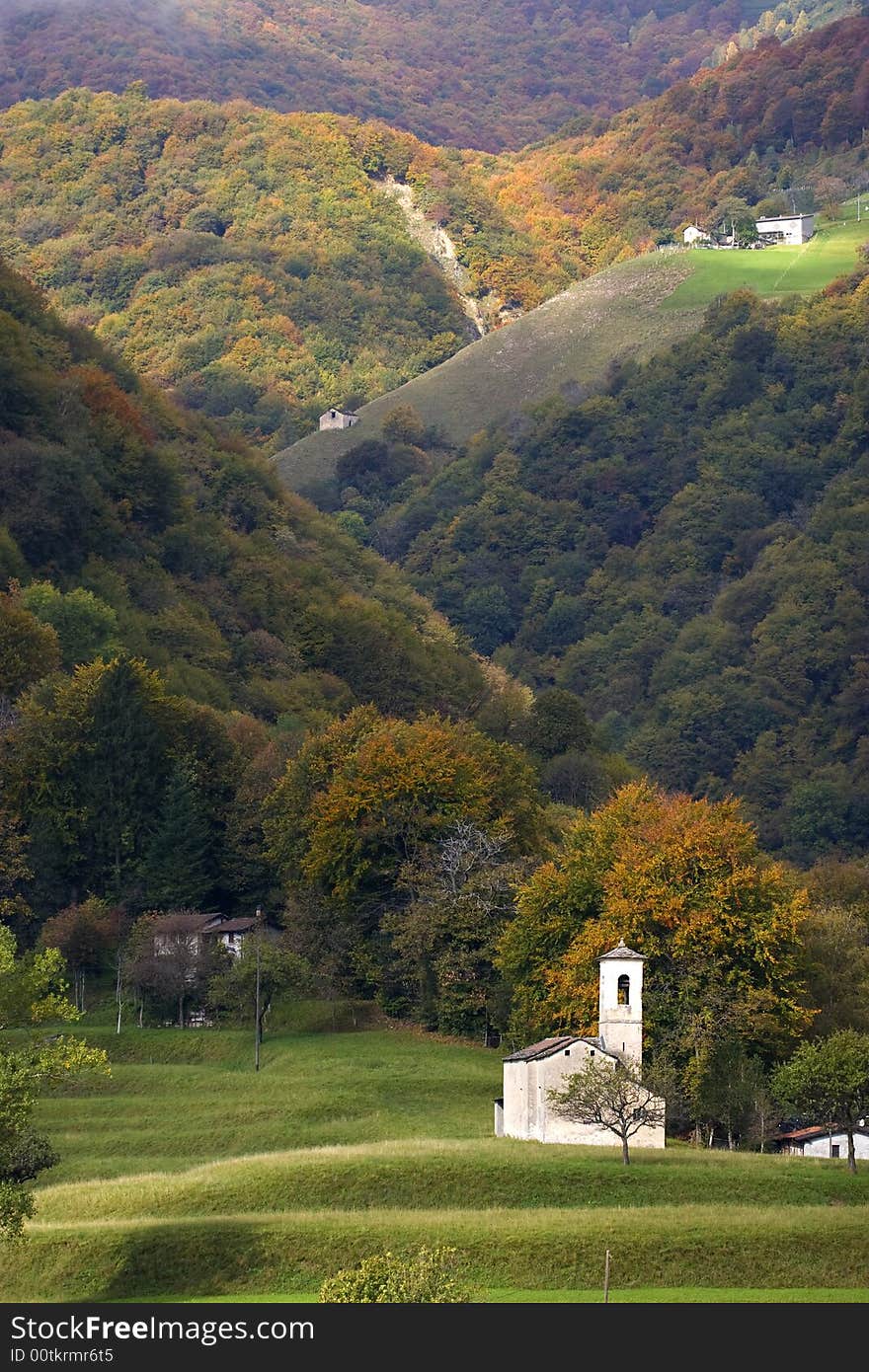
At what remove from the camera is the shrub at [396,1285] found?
43.9m

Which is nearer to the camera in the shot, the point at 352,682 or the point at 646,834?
the point at 646,834

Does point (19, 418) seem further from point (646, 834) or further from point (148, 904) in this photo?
point (646, 834)

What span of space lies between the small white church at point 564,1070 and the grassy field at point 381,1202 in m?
1.38

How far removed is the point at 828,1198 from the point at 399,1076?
1668 centimetres

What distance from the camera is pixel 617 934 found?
76.9m

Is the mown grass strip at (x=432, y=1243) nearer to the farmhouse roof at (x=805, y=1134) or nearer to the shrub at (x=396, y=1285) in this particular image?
the shrub at (x=396, y=1285)

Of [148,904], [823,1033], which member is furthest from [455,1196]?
[148,904]

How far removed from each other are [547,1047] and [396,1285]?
84.7 ft

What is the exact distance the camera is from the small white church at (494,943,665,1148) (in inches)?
2704

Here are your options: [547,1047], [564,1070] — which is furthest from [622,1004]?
[564,1070]

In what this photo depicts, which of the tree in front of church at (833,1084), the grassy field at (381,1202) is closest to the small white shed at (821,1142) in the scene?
the tree in front of church at (833,1084)

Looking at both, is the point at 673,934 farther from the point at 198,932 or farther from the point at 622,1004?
the point at 198,932

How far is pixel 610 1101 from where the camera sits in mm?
67000

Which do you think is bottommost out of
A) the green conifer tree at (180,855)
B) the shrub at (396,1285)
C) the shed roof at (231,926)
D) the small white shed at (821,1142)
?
the small white shed at (821,1142)
